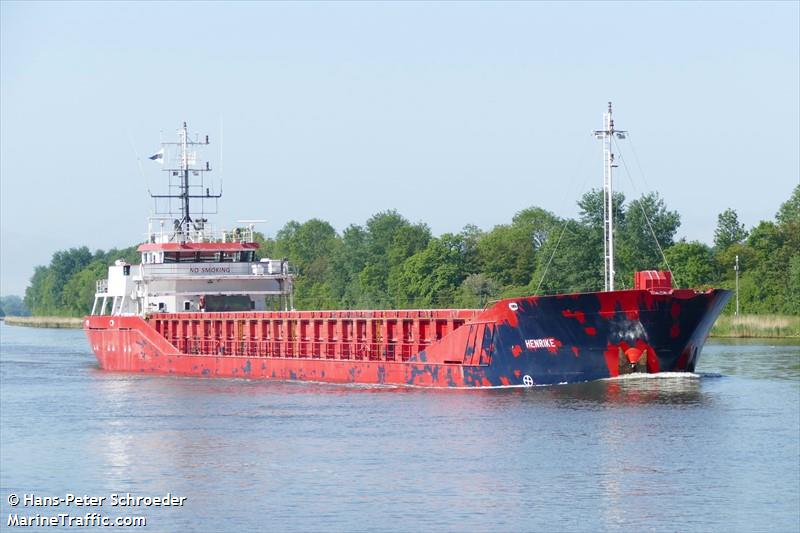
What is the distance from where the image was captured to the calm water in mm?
25484

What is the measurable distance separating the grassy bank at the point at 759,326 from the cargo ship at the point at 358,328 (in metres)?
31.2

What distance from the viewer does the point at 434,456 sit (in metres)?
30.6

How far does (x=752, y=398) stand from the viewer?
39250 millimetres

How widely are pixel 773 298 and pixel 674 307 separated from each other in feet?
172

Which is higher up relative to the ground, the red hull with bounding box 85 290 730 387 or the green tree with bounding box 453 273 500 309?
the green tree with bounding box 453 273 500 309

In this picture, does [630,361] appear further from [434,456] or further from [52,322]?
[52,322]

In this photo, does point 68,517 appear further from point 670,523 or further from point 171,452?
point 670,523

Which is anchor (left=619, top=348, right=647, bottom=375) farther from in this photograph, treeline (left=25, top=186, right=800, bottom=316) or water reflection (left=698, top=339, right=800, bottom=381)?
treeline (left=25, top=186, right=800, bottom=316)

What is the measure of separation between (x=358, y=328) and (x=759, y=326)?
3748 cm

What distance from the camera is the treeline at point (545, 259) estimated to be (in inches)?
3469

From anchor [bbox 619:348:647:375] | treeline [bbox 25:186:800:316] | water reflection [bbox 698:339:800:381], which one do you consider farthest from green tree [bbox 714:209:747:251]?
anchor [bbox 619:348:647:375]

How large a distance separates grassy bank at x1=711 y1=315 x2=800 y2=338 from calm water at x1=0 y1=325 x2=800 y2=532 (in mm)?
32641

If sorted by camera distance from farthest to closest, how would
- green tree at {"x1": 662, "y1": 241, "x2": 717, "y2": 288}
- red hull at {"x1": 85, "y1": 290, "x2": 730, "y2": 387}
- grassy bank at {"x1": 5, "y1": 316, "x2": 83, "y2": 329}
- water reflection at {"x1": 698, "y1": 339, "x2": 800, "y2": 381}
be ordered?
grassy bank at {"x1": 5, "y1": 316, "x2": 83, "y2": 329}, green tree at {"x1": 662, "y1": 241, "x2": 717, "y2": 288}, water reflection at {"x1": 698, "y1": 339, "x2": 800, "y2": 381}, red hull at {"x1": 85, "y1": 290, "x2": 730, "y2": 387}

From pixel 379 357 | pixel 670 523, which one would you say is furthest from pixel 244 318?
pixel 670 523
